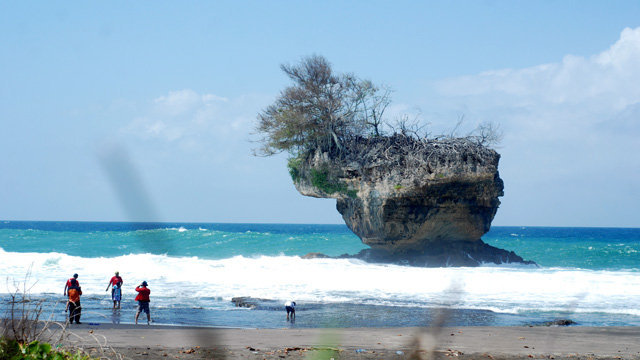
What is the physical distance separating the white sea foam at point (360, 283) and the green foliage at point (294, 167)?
15.4 feet

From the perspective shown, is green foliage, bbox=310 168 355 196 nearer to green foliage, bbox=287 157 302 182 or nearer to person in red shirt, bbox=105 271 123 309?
green foliage, bbox=287 157 302 182

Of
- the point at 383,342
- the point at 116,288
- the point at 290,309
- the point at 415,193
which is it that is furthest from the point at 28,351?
the point at 415,193

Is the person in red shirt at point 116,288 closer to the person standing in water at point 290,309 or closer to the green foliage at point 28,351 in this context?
the person standing in water at point 290,309

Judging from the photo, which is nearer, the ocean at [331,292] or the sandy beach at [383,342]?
the sandy beach at [383,342]

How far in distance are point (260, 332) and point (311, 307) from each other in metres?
4.42

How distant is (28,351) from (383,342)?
28.5 ft

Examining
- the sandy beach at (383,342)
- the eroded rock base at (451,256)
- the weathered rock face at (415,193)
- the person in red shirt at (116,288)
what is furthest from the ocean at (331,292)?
the weathered rock face at (415,193)

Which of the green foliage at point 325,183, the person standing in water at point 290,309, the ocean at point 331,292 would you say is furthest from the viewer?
the green foliage at point 325,183

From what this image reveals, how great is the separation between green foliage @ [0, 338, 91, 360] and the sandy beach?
18.7ft

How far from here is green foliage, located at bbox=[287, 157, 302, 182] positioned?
29719mm

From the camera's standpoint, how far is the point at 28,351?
2697 mm

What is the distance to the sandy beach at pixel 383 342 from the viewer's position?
9.25 m

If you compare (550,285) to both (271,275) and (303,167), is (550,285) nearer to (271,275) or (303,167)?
(271,275)

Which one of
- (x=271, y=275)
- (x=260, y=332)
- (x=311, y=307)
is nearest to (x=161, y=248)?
(x=260, y=332)
